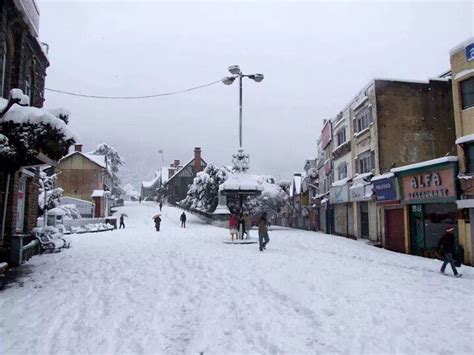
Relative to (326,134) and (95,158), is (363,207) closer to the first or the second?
(326,134)

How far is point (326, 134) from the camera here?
1366 inches

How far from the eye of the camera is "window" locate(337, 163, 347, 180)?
29350mm

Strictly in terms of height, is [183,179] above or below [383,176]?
above

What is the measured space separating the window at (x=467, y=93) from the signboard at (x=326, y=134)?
17142mm

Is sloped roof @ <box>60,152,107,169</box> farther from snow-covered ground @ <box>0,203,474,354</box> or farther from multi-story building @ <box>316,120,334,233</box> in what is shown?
snow-covered ground @ <box>0,203,474,354</box>

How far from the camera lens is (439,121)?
23453 mm

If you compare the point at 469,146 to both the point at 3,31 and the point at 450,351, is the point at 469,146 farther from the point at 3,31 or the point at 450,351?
the point at 3,31

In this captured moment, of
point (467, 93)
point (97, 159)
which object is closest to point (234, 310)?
point (467, 93)

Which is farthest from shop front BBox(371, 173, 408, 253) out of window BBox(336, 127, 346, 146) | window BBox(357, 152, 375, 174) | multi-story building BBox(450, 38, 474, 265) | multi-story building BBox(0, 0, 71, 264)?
multi-story building BBox(0, 0, 71, 264)

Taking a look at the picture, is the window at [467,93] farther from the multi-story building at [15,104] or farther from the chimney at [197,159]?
the chimney at [197,159]

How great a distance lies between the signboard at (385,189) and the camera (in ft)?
65.5

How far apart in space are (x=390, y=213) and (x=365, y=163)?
4.93 metres

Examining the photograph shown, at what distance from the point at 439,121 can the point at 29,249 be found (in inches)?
904

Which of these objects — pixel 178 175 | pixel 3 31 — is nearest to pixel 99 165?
pixel 178 175
